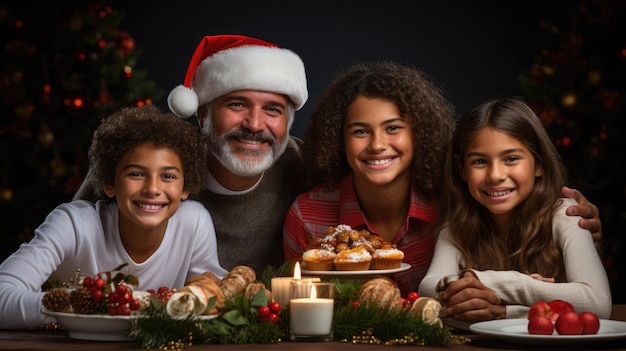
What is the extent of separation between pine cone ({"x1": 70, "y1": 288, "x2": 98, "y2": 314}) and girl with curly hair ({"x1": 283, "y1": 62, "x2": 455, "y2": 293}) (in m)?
1.38

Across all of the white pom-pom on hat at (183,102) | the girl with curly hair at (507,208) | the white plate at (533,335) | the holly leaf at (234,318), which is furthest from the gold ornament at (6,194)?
the white plate at (533,335)

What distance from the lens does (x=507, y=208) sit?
9.58 feet

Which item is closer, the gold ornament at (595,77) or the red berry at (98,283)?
the red berry at (98,283)

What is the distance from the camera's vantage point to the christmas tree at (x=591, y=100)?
5848mm

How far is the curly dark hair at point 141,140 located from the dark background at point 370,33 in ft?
11.6

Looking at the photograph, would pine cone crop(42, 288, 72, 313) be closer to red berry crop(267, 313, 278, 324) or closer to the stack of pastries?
red berry crop(267, 313, 278, 324)

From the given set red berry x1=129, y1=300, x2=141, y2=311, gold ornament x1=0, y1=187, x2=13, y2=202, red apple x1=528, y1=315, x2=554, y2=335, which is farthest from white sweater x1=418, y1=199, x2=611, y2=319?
gold ornament x1=0, y1=187, x2=13, y2=202

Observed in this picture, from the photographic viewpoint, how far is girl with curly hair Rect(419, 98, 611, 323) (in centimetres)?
280

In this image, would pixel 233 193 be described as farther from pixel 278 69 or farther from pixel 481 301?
pixel 481 301

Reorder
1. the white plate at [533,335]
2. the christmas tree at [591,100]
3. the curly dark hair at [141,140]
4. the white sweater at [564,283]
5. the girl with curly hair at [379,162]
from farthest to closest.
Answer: the christmas tree at [591,100] → the girl with curly hair at [379,162] → the curly dark hair at [141,140] → the white sweater at [564,283] → the white plate at [533,335]

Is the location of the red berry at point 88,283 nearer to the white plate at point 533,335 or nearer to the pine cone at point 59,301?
the pine cone at point 59,301

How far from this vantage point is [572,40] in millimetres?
6035

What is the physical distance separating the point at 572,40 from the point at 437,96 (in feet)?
9.75

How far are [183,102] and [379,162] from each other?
3.15 ft
